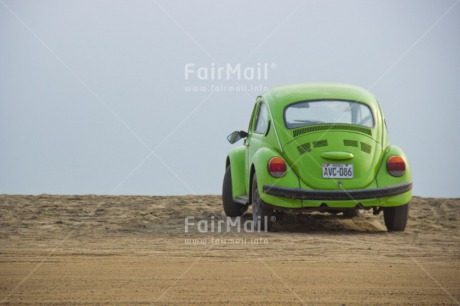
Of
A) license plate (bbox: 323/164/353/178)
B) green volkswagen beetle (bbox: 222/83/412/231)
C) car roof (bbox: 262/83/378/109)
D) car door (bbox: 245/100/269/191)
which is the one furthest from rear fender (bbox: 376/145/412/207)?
car door (bbox: 245/100/269/191)

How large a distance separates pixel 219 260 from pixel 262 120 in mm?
4359

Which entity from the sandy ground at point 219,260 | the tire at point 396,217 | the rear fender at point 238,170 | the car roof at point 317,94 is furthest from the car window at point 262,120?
the tire at point 396,217

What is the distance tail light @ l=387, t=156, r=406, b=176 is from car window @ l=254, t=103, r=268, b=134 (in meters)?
1.90

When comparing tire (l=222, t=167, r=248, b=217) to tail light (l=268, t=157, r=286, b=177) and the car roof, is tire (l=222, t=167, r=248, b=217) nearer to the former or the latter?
the car roof

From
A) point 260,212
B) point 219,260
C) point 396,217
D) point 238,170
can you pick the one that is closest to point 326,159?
point 260,212

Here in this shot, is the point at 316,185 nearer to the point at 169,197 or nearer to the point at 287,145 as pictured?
the point at 287,145

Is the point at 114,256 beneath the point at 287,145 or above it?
beneath

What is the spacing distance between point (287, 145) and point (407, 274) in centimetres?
402

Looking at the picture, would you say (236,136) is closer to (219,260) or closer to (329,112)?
(329,112)

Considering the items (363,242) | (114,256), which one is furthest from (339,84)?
(114,256)

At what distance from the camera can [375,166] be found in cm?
1188

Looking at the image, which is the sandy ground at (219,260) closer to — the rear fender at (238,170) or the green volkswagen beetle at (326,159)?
the green volkswagen beetle at (326,159)

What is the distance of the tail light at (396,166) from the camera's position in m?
11.9

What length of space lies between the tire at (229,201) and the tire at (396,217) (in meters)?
2.71
